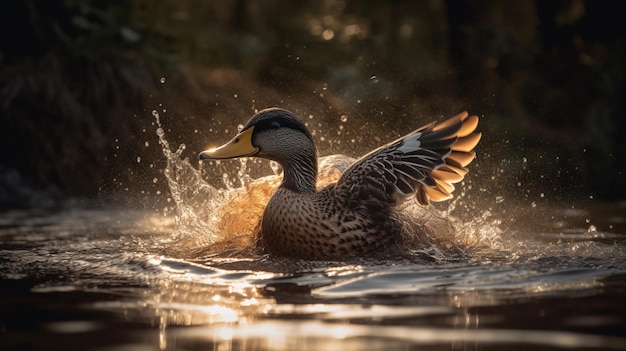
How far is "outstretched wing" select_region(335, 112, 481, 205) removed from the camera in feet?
20.8

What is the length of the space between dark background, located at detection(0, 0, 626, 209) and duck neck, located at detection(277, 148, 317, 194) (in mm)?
2947

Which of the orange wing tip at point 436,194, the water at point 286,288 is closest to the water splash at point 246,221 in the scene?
the water at point 286,288

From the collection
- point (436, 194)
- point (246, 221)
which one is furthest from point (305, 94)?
point (436, 194)

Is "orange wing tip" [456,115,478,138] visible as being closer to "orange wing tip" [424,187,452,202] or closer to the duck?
the duck

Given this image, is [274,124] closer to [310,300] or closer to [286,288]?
[286,288]

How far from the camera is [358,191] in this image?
6.31 metres

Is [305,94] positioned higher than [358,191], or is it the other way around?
[305,94]

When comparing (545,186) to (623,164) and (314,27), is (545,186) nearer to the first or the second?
(623,164)

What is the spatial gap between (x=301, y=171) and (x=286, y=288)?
5.96 ft

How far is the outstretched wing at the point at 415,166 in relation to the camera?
20.8 ft

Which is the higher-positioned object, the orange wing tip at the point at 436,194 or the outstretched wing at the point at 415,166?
the outstretched wing at the point at 415,166

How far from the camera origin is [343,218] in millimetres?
6184

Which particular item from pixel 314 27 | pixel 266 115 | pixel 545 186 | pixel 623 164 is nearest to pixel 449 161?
pixel 266 115

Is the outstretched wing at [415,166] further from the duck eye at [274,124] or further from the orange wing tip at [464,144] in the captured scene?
the duck eye at [274,124]
